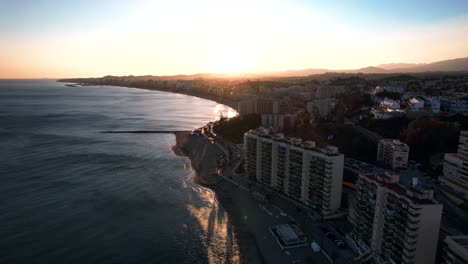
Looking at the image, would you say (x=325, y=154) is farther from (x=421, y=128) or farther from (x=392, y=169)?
(x=421, y=128)

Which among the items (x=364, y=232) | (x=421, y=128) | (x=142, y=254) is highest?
(x=421, y=128)

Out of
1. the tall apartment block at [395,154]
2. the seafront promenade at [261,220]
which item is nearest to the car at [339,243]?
the seafront promenade at [261,220]

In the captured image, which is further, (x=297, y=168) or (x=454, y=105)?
(x=454, y=105)

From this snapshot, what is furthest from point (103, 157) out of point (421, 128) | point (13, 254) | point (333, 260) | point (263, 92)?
point (263, 92)

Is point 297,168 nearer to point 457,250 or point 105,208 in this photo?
point 457,250

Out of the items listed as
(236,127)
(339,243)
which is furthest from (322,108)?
(339,243)

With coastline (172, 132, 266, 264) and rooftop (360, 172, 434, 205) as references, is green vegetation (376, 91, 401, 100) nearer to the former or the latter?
coastline (172, 132, 266, 264)
